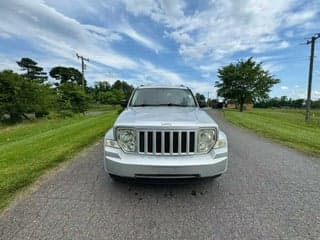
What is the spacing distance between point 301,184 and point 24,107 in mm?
26124

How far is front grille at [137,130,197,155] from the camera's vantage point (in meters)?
3.20

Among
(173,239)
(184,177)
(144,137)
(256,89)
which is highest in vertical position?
(256,89)

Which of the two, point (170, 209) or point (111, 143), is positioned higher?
point (111, 143)

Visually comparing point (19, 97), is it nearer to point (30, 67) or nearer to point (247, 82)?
point (247, 82)

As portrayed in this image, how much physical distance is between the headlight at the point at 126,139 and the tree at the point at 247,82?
34329 mm

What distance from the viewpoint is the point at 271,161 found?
5531mm

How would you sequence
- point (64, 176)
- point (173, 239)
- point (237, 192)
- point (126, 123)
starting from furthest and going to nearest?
point (64, 176) < point (237, 192) < point (126, 123) < point (173, 239)

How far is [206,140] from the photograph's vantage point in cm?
337

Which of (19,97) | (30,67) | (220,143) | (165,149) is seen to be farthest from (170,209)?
(30,67)

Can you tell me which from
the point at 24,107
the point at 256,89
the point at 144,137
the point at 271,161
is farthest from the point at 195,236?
the point at 256,89

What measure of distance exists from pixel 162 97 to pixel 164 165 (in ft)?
8.18

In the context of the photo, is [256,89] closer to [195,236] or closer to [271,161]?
[271,161]

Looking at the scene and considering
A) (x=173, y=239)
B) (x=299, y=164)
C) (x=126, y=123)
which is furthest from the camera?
(x=299, y=164)

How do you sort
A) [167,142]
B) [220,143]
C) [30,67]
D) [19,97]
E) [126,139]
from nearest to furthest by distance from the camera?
1. [167,142]
2. [126,139]
3. [220,143]
4. [19,97]
5. [30,67]
